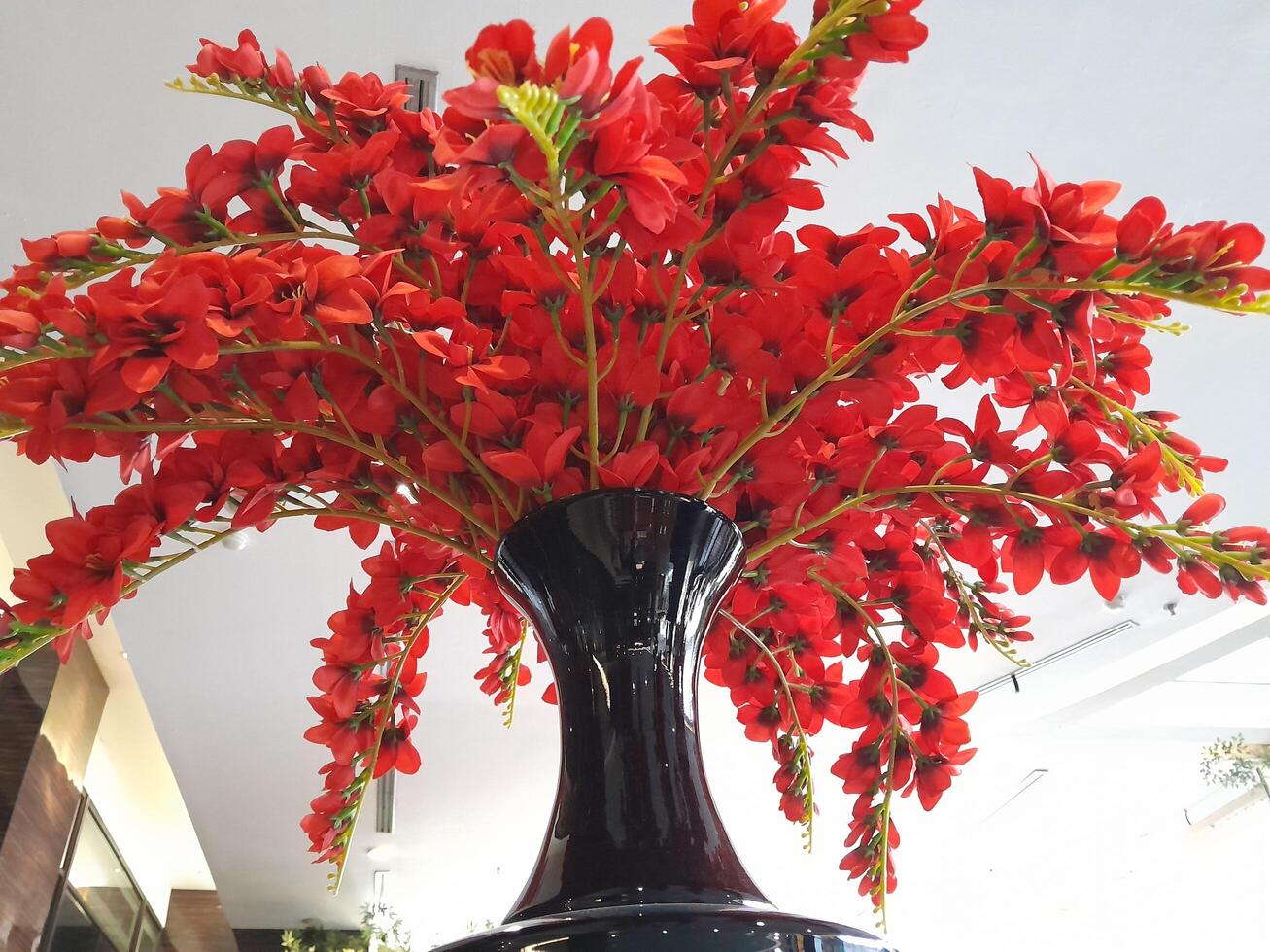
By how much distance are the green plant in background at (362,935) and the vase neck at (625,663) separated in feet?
19.8

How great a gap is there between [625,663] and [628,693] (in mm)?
12

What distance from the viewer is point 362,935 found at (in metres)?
6.32

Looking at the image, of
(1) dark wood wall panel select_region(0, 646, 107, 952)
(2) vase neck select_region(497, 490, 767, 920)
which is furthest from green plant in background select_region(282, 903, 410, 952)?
(2) vase neck select_region(497, 490, 767, 920)

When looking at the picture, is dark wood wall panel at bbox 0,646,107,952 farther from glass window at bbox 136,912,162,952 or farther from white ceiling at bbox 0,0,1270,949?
glass window at bbox 136,912,162,952

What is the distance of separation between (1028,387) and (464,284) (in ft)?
0.85

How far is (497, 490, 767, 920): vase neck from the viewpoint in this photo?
390mm

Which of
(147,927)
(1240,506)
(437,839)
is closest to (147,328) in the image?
(1240,506)

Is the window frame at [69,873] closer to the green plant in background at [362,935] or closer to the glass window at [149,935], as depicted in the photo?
the glass window at [149,935]

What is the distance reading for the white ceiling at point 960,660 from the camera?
1.74m

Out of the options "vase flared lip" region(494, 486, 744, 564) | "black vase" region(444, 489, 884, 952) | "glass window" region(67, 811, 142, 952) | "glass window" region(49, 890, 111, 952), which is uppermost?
"glass window" region(67, 811, 142, 952)

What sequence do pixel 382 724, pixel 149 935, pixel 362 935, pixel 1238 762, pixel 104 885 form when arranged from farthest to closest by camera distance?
pixel 362 935 → pixel 149 935 → pixel 1238 762 → pixel 104 885 → pixel 382 724

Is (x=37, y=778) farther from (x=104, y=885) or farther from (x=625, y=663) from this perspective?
(x=625, y=663)

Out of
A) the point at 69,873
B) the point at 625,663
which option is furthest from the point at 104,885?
the point at 625,663

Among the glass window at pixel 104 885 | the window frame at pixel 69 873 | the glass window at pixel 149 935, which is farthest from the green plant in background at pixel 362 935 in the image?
the window frame at pixel 69 873
